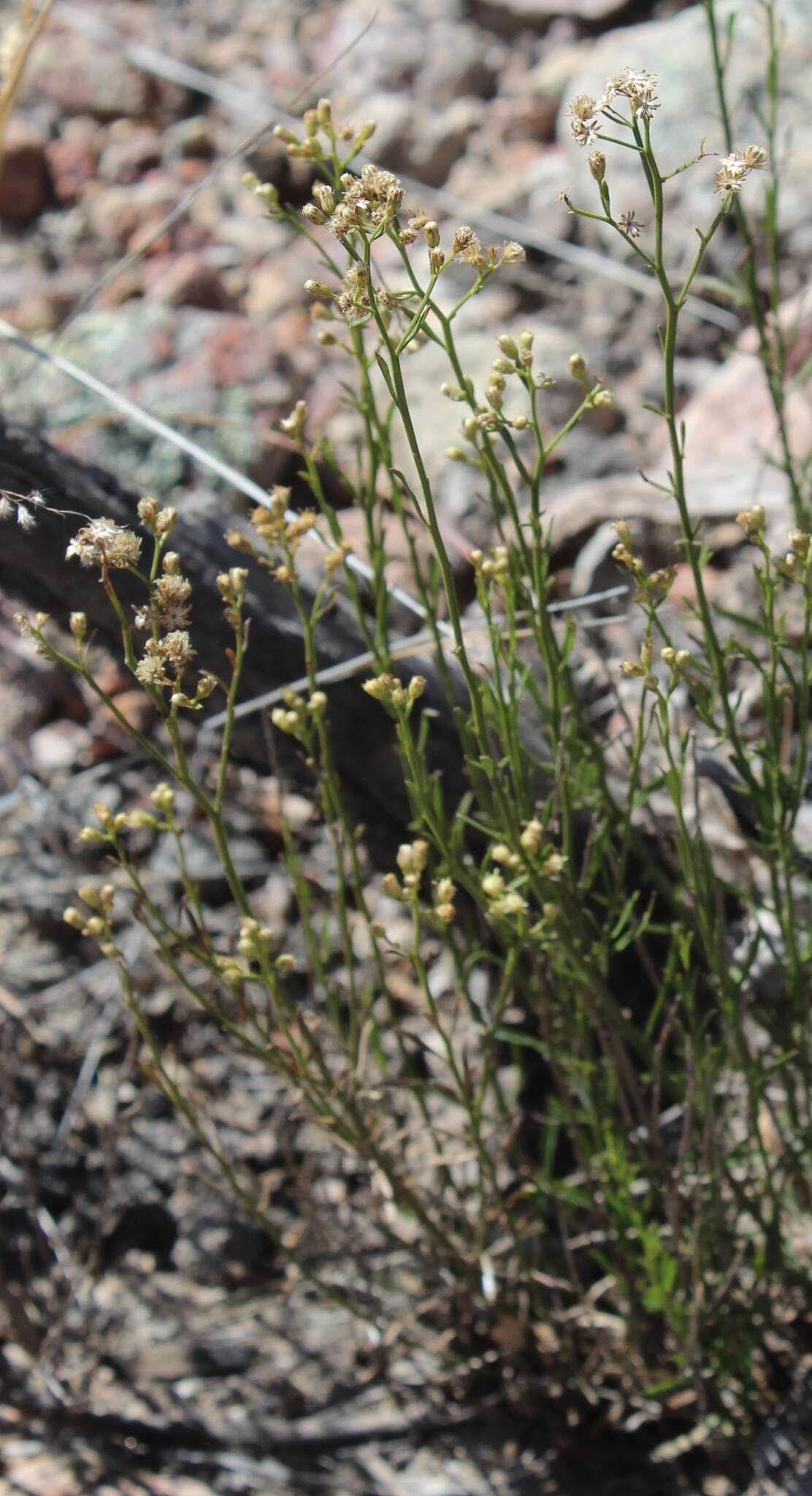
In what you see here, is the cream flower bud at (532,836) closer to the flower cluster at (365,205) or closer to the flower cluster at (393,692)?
the flower cluster at (393,692)

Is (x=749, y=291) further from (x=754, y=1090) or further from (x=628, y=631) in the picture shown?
(x=754, y=1090)

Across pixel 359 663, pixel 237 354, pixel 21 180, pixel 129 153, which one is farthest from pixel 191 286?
pixel 359 663

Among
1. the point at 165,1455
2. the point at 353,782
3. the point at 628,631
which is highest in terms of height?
the point at 628,631

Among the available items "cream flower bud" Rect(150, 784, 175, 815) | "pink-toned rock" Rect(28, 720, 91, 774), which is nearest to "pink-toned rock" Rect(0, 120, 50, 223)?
"pink-toned rock" Rect(28, 720, 91, 774)

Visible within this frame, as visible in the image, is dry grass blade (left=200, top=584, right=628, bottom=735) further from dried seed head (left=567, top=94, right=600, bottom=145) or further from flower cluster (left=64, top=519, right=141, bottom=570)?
dried seed head (left=567, top=94, right=600, bottom=145)

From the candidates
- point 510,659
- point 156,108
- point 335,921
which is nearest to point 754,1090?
point 510,659

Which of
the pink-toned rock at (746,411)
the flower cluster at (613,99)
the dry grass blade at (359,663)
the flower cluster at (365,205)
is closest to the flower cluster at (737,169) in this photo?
the flower cluster at (613,99)
